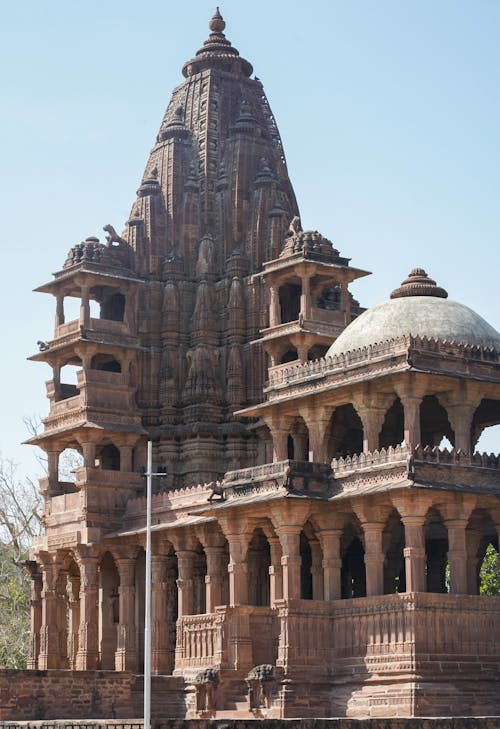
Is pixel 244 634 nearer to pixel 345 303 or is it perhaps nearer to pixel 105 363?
pixel 345 303

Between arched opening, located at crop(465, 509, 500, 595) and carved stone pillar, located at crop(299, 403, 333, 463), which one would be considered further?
carved stone pillar, located at crop(299, 403, 333, 463)

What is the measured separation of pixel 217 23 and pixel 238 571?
24.4 meters

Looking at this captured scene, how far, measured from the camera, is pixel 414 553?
35281 mm

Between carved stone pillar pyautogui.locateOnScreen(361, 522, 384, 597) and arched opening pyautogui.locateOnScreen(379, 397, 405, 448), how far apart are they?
5635 mm

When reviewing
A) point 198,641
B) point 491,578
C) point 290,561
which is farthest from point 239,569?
point 491,578

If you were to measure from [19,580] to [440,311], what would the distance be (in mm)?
25216

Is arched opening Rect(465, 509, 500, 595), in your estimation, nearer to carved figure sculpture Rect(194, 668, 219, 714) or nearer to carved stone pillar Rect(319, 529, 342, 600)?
carved stone pillar Rect(319, 529, 342, 600)

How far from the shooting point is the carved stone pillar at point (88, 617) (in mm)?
45625

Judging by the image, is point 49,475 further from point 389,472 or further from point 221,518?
point 389,472

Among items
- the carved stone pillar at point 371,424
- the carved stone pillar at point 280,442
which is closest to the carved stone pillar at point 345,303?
the carved stone pillar at point 280,442

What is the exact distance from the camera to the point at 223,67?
54.6 m

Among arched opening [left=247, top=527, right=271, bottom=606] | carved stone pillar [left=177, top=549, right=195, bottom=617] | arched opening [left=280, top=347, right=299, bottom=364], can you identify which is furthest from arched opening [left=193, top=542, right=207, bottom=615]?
arched opening [left=280, top=347, right=299, bottom=364]

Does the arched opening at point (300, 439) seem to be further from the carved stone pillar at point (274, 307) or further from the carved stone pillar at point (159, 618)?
the carved stone pillar at point (159, 618)

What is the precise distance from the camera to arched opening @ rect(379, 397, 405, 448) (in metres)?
41.8
